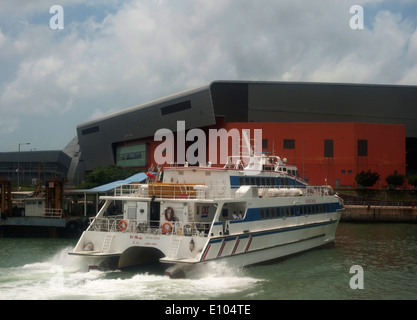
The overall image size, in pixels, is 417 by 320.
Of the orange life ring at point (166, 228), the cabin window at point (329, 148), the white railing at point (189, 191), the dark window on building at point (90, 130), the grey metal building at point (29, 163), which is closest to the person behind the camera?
the orange life ring at point (166, 228)

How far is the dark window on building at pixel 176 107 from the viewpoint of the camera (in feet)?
197

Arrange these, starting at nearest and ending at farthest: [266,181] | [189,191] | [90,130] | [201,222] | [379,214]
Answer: [201,222], [189,191], [266,181], [379,214], [90,130]

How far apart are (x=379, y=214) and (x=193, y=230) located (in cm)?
→ 3282

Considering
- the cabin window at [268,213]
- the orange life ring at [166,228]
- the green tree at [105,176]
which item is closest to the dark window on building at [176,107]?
the green tree at [105,176]

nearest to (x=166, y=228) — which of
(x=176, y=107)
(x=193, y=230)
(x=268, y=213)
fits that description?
(x=193, y=230)

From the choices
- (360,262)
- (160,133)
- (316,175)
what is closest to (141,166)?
(160,133)

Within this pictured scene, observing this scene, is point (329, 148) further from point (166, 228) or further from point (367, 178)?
point (166, 228)

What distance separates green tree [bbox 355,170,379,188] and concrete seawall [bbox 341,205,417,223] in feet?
23.3

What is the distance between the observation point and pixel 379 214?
151ft

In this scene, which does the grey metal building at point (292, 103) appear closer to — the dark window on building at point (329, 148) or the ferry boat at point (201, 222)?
the dark window on building at point (329, 148)

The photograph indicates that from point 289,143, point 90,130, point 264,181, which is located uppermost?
point 90,130

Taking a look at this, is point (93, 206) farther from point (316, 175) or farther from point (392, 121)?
point (392, 121)

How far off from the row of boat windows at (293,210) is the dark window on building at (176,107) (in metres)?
34.7
